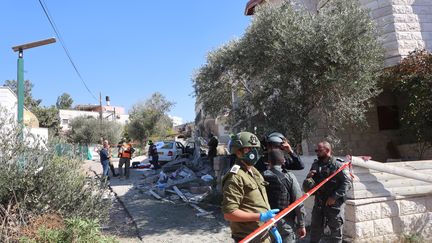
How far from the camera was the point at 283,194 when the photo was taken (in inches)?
162

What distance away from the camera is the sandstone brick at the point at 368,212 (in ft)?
19.2

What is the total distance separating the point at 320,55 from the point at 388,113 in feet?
18.1

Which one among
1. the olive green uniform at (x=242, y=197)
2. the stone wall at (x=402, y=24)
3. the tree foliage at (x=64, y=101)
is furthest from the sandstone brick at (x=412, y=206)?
the tree foliage at (x=64, y=101)

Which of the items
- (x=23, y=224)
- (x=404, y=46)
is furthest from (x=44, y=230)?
(x=404, y=46)

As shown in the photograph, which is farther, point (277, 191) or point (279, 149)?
point (279, 149)

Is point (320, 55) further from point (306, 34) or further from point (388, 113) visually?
point (388, 113)

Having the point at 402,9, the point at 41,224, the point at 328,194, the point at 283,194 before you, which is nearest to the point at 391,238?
the point at 328,194

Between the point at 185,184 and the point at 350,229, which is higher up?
the point at 185,184

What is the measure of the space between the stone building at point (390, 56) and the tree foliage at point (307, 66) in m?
1.00

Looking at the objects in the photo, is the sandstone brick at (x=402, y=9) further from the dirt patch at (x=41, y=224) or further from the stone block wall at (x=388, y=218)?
the dirt patch at (x=41, y=224)

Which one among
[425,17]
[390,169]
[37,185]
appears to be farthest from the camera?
[425,17]

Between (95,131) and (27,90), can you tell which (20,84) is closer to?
(95,131)

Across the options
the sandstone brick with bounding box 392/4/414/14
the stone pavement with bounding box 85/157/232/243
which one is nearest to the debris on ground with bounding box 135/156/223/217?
the stone pavement with bounding box 85/157/232/243

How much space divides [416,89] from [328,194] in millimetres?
5456
